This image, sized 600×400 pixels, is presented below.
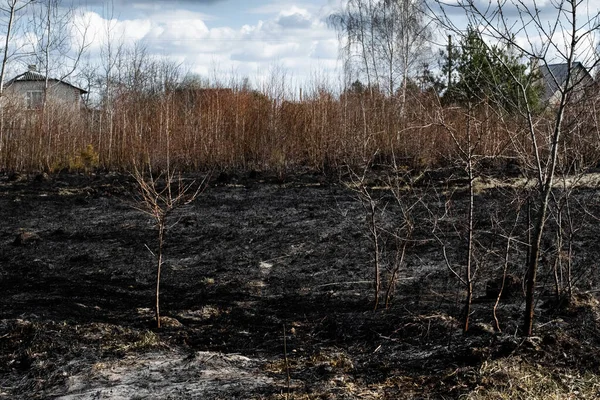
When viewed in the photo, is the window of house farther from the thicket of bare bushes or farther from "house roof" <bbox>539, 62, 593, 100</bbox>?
"house roof" <bbox>539, 62, 593, 100</bbox>

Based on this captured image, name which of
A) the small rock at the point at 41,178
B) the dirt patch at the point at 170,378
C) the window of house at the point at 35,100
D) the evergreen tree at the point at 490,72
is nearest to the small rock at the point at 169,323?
the dirt patch at the point at 170,378

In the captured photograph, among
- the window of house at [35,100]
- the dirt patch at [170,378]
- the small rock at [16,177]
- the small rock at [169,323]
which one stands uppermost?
the window of house at [35,100]

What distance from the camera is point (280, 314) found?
17.2 ft

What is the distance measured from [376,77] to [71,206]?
1363 centimetres

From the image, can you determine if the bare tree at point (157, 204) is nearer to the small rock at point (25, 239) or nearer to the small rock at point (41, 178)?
the small rock at point (25, 239)

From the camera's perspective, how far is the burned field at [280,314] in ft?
12.6

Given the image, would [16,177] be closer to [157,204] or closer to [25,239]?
[25,239]

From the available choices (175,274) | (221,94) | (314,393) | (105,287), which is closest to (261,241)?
(175,274)

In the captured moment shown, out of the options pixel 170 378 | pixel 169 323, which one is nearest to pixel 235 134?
pixel 169 323

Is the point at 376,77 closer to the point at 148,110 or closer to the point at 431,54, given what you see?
the point at 431,54

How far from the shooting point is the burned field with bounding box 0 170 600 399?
12.6 feet

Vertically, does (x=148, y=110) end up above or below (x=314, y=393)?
above

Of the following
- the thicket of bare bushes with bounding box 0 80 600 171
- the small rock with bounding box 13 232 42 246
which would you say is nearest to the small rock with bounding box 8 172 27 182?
the thicket of bare bushes with bounding box 0 80 600 171

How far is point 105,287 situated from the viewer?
242 inches
